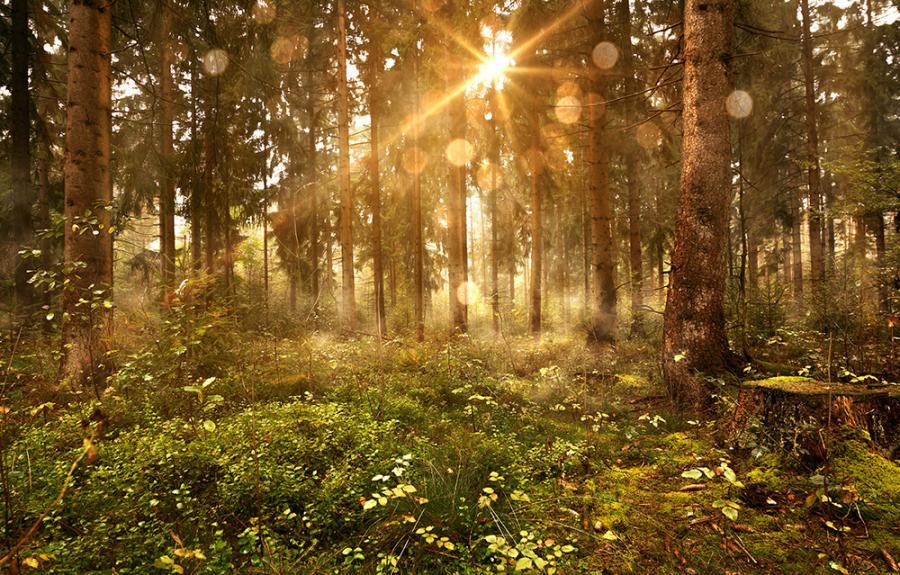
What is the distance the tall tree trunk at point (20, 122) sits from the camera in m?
8.50

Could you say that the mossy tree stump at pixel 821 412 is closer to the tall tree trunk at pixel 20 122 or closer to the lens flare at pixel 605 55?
the lens flare at pixel 605 55

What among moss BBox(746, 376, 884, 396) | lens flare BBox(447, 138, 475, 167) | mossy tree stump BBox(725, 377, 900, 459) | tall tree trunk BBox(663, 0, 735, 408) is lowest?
mossy tree stump BBox(725, 377, 900, 459)

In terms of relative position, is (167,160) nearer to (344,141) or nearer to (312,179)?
(344,141)

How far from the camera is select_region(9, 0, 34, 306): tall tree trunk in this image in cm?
850

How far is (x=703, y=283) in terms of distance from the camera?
5008 millimetres

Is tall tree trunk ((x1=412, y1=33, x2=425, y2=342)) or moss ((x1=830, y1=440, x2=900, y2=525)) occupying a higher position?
tall tree trunk ((x1=412, y1=33, x2=425, y2=342))

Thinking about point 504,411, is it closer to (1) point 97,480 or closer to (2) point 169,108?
(1) point 97,480

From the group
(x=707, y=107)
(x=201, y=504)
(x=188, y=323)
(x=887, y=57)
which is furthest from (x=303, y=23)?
(x=887, y=57)

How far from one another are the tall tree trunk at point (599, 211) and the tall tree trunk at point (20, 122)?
12.4 meters

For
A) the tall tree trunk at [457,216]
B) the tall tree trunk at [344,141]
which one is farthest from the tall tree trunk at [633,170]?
the tall tree trunk at [344,141]

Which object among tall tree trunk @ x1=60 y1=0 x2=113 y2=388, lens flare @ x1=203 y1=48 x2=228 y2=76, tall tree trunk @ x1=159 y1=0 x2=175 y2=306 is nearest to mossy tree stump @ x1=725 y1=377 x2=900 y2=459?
tall tree trunk @ x1=159 y1=0 x2=175 y2=306

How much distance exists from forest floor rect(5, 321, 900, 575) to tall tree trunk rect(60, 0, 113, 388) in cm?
63

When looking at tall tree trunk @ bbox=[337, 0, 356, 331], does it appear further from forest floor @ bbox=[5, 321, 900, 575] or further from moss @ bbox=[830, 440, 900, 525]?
moss @ bbox=[830, 440, 900, 525]

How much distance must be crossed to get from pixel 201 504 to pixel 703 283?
19.0 ft
